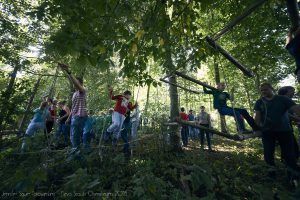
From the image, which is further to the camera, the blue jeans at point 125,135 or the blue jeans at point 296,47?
the blue jeans at point 125,135

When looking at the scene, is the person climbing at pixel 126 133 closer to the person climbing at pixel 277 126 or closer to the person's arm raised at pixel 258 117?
the person's arm raised at pixel 258 117

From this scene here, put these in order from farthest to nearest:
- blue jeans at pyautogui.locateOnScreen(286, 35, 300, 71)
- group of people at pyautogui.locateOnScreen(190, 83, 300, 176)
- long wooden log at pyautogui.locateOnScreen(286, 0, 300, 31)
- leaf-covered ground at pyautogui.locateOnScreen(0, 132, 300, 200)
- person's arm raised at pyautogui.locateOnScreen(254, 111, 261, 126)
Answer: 1. person's arm raised at pyautogui.locateOnScreen(254, 111, 261, 126)
2. group of people at pyautogui.locateOnScreen(190, 83, 300, 176)
3. long wooden log at pyautogui.locateOnScreen(286, 0, 300, 31)
4. leaf-covered ground at pyautogui.locateOnScreen(0, 132, 300, 200)
5. blue jeans at pyautogui.locateOnScreen(286, 35, 300, 71)

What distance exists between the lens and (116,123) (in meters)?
6.33

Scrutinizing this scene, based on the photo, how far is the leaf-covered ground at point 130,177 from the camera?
2957mm

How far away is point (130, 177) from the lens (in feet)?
15.7

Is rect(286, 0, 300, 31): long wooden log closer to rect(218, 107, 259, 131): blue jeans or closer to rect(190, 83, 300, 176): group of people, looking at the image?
rect(190, 83, 300, 176): group of people

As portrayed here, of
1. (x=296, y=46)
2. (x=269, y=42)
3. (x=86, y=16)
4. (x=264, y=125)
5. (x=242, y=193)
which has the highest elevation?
(x=269, y=42)

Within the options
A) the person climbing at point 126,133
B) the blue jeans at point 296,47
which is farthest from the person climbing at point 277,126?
the person climbing at point 126,133

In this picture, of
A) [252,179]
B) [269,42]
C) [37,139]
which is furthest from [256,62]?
[37,139]

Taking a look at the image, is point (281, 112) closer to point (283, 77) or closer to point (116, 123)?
point (116, 123)

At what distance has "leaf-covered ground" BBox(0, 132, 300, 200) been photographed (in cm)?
296

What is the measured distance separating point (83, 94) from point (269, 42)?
553cm

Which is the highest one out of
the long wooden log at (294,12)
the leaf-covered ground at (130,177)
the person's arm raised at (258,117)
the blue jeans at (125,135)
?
the long wooden log at (294,12)

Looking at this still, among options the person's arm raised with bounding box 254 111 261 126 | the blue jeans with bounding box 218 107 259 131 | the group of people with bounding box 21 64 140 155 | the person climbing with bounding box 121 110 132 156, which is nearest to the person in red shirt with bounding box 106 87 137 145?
the group of people with bounding box 21 64 140 155
